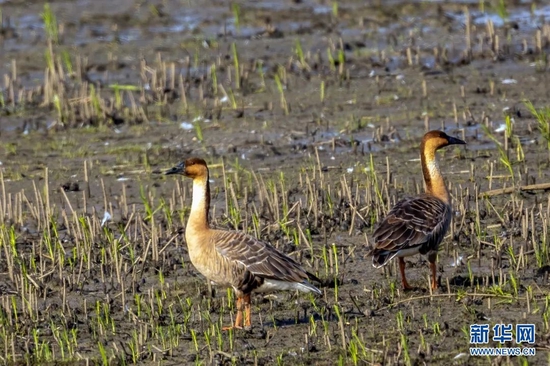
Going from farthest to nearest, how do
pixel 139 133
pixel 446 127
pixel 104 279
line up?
pixel 139 133 < pixel 446 127 < pixel 104 279

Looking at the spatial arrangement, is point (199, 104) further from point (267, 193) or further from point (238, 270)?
point (238, 270)

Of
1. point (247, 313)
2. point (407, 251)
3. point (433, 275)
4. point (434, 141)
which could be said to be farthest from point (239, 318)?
point (434, 141)

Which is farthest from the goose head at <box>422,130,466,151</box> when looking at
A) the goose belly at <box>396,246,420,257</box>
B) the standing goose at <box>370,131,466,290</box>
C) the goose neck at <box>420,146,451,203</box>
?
the goose belly at <box>396,246,420,257</box>

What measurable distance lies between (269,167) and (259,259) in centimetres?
469

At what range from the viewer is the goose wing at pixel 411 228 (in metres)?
8.75

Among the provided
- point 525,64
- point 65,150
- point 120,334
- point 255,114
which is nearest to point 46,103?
point 65,150

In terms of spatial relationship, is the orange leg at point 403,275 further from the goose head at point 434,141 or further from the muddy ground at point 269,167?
the goose head at point 434,141

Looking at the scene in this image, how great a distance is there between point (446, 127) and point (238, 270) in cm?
594

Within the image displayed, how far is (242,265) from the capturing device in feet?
27.4

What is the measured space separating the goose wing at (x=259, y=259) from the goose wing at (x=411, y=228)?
70 cm

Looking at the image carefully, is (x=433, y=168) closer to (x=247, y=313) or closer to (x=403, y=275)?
(x=403, y=275)

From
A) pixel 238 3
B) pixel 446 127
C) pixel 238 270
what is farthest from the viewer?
pixel 238 3

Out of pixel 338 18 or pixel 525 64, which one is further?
pixel 338 18

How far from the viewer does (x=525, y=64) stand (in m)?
16.1
